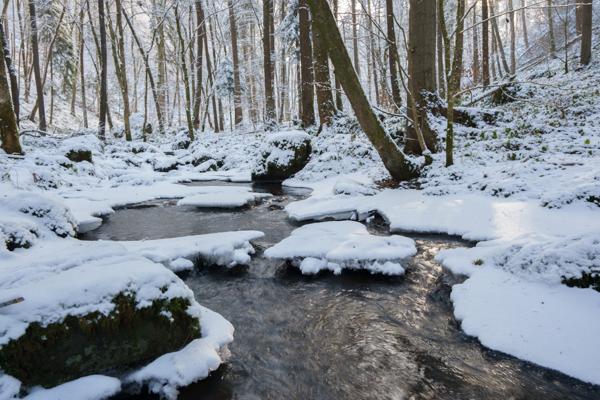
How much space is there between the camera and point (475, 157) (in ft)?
27.0

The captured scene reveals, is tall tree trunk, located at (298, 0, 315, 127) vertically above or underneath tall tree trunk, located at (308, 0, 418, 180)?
above

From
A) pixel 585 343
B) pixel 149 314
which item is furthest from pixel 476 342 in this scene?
pixel 149 314

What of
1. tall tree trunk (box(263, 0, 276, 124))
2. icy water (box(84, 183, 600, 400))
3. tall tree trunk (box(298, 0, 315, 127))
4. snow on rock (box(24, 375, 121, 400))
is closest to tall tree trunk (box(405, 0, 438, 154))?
icy water (box(84, 183, 600, 400))

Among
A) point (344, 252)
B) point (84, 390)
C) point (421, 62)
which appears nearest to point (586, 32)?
point (421, 62)

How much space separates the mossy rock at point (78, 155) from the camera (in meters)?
11.6

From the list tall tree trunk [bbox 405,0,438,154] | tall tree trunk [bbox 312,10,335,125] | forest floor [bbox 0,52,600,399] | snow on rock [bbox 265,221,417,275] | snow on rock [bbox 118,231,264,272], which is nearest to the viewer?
forest floor [bbox 0,52,600,399]

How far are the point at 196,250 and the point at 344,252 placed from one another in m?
1.99

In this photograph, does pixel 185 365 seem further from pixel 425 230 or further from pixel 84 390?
pixel 425 230

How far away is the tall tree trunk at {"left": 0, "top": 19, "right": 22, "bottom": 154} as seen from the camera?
802cm

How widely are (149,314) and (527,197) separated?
5776 mm

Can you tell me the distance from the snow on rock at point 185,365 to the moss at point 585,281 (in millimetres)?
3080

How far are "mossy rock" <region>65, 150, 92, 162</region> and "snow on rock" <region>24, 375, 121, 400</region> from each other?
11.1 m

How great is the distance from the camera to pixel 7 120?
8453 millimetres

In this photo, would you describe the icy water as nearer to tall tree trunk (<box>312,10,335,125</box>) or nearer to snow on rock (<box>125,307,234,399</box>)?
snow on rock (<box>125,307,234,399</box>)
